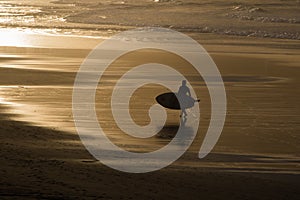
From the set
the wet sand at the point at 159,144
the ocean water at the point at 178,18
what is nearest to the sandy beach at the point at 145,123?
the wet sand at the point at 159,144

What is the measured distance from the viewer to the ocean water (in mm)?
42281

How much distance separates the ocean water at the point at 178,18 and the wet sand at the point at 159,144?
62.9ft

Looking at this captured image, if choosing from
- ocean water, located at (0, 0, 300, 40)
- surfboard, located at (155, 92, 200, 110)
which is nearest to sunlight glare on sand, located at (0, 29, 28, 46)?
ocean water, located at (0, 0, 300, 40)

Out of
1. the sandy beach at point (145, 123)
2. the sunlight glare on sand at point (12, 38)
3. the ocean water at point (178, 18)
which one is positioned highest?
the sandy beach at point (145, 123)

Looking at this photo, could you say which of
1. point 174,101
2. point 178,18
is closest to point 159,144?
point 174,101

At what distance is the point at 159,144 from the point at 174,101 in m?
2.85

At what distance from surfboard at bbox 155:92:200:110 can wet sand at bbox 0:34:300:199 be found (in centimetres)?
46

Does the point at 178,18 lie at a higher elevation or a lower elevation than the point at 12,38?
lower

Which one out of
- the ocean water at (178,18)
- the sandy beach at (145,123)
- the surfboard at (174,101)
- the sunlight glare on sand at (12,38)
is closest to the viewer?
the sandy beach at (145,123)

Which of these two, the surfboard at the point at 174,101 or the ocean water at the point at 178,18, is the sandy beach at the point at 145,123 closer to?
the surfboard at the point at 174,101

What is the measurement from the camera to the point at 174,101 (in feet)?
48.4

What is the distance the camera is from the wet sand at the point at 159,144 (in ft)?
27.5

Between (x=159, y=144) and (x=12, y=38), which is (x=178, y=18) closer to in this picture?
(x=12, y=38)

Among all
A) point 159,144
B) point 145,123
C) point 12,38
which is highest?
point 159,144
